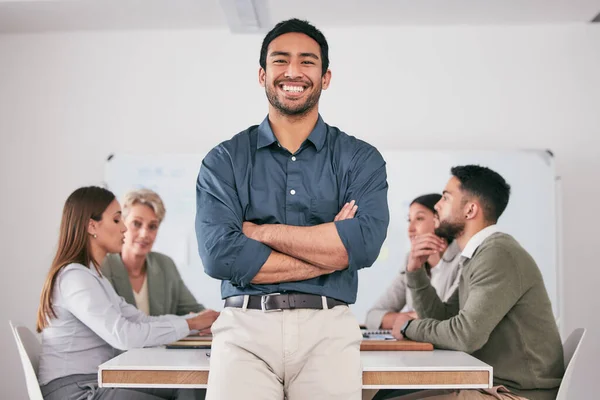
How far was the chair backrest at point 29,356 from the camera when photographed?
278 cm

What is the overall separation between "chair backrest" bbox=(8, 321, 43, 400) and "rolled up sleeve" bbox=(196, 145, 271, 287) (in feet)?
3.44

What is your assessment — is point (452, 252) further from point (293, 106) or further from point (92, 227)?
point (293, 106)

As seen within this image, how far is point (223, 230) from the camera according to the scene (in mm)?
2092

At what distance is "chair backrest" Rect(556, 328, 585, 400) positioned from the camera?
2.73 m

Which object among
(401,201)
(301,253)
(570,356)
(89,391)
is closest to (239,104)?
(401,201)

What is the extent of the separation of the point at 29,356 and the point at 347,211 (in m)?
1.51

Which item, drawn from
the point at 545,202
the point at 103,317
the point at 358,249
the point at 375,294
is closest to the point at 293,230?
the point at 358,249

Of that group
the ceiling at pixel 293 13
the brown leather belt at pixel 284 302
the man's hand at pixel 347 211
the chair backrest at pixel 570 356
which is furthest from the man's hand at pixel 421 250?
the ceiling at pixel 293 13

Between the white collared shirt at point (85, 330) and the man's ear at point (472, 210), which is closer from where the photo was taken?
the white collared shirt at point (85, 330)

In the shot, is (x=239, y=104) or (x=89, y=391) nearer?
(x=89, y=391)

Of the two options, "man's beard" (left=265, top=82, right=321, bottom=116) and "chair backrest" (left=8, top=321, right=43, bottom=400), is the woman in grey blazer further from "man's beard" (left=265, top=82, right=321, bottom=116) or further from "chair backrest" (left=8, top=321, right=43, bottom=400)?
"man's beard" (left=265, top=82, right=321, bottom=116)

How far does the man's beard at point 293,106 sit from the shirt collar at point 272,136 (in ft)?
0.20

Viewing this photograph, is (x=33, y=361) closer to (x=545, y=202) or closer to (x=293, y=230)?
(x=293, y=230)

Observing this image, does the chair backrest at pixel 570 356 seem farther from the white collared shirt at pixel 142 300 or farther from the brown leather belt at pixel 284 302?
the white collared shirt at pixel 142 300
